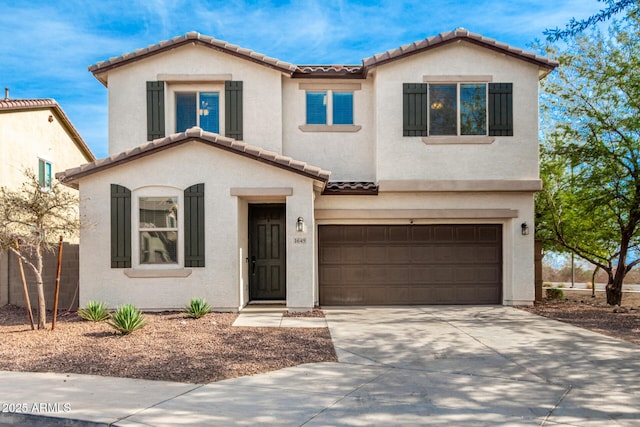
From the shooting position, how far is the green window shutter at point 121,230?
11648mm

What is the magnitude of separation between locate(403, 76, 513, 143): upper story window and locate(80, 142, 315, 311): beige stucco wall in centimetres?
356

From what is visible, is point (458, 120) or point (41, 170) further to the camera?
point (41, 170)

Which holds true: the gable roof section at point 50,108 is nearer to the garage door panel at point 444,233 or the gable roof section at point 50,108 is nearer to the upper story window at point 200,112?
the upper story window at point 200,112

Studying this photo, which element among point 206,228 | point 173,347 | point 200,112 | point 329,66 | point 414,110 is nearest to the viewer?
point 173,347

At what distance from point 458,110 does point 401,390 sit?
29.4 ft

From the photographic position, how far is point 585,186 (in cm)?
1404

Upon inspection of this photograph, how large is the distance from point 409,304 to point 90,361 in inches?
330

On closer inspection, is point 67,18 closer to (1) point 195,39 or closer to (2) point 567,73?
(1) point 195,39

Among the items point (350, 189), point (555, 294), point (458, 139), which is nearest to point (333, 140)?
point (350, 189)

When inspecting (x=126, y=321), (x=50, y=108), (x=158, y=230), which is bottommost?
(x=126, y=321)

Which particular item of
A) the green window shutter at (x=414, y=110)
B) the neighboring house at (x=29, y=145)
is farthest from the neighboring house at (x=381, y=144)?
the neighboring house at (x=29, y=145)

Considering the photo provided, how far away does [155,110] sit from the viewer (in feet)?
44.4

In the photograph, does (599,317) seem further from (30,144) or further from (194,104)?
(30,144)

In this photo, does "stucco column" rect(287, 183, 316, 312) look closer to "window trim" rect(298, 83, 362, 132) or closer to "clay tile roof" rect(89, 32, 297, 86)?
"window trim" rect(298, 83, 362, 132)
